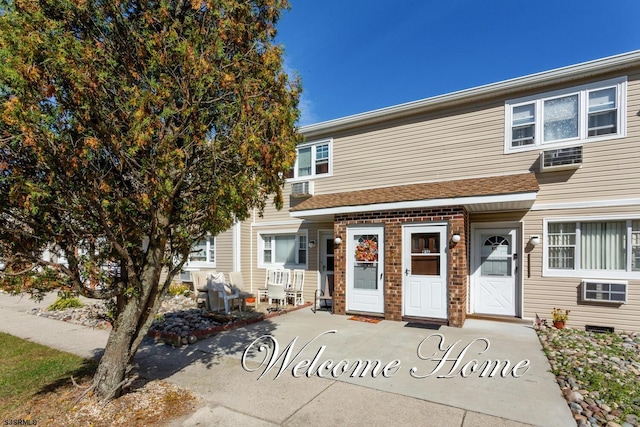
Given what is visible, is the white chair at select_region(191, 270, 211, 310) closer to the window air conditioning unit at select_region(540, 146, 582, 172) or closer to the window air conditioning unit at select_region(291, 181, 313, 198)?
the window air conditioning unit at select_region(291, 181, 313, 198)

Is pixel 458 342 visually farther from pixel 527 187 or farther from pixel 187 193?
pixel 187 193

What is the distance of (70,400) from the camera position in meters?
3.88

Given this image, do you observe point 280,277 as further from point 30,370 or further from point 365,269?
point 30,370

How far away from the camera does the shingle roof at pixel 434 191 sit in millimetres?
7125

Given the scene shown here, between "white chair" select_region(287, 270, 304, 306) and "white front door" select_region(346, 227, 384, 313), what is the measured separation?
7.11 feet

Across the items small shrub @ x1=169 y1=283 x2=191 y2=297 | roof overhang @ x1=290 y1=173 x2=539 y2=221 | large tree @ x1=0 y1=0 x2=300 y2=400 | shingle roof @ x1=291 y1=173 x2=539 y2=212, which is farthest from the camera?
small shrub @ x1=169 y1=283 x2=191 y2=297

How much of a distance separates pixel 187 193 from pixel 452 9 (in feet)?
34.4

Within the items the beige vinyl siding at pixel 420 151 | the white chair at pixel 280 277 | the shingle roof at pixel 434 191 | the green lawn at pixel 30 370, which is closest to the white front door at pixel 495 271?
the shingle roof at pixel 434 191

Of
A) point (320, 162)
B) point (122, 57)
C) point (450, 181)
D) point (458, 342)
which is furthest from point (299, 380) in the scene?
point (320, 162)

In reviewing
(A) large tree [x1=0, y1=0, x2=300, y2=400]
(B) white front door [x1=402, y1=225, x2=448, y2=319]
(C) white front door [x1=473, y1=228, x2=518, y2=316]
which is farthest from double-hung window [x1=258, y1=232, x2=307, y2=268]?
(A) large tree [x1=0, y1=0, x2=300, y2=400]

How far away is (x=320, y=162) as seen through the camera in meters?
11.0

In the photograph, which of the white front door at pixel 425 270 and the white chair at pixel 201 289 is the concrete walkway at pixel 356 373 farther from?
the white chair at pixel 201 289

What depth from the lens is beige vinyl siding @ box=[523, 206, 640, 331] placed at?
6.86m

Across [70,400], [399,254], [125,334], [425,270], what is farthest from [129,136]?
[425,270]
